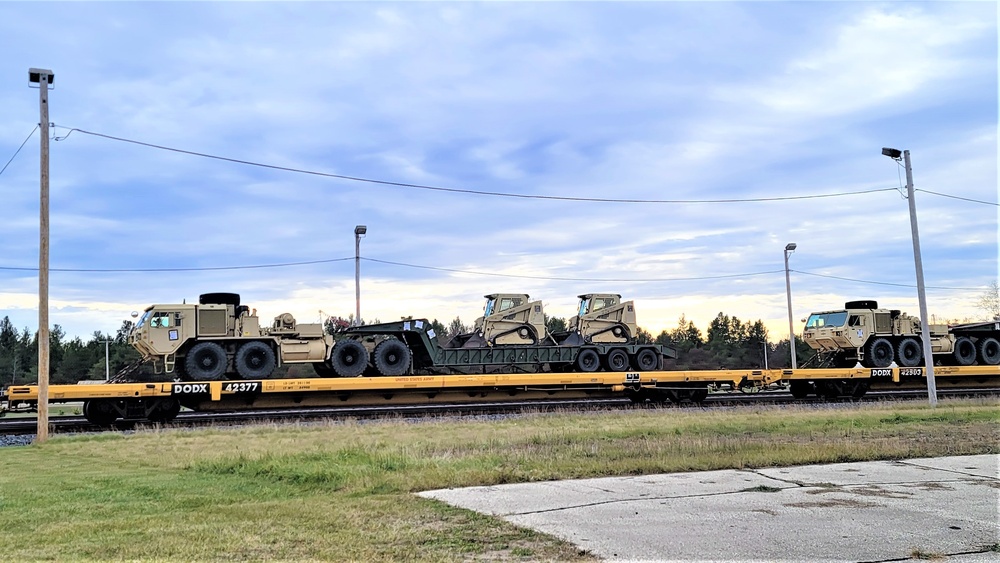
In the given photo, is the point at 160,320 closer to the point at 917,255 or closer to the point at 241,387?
the point at 241,387

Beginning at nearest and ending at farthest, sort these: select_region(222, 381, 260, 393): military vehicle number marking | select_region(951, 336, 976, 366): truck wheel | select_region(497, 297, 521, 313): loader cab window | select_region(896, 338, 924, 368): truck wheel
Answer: select_region(222, 381, 260, 393): military vehicle number marking < select_region(497, 297, 521, 313): loader cab window < select_region(896, 338, 924, 368): truck wheel < select_region(951, 336, 976, 366): truck wheel

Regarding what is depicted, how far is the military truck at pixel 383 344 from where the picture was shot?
2020 cm

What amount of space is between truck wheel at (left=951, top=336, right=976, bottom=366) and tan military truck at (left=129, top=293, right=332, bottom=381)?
2266 cm

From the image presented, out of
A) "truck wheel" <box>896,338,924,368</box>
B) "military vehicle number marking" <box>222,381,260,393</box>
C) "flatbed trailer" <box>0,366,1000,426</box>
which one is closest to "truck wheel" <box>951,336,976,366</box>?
"flatbed trailer" <box>0,366,1000,426</box>

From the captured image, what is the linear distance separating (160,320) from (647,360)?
14.2 meters

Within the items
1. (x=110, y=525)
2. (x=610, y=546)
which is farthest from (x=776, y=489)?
(x=110, y=525)

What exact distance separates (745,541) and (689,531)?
496 millimetres

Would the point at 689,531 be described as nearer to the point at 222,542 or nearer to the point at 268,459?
the point at 222,542

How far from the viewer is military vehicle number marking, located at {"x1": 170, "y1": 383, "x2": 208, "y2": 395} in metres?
18.9

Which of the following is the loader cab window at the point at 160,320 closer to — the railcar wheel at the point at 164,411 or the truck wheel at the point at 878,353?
the railcar wheel at the point at 164,411

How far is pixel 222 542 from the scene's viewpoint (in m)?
6.29

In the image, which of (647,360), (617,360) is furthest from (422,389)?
(647,360)

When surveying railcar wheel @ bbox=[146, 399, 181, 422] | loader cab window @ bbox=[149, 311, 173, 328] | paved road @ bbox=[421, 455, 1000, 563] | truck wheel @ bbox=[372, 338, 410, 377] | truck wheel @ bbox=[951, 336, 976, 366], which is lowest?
paved road @ bbox=[421, 455, 1000, 563]

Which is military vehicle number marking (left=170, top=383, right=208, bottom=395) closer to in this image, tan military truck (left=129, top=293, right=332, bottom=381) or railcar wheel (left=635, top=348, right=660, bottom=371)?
tan military truck (left=129, top=293, right=332, bottom=381)
